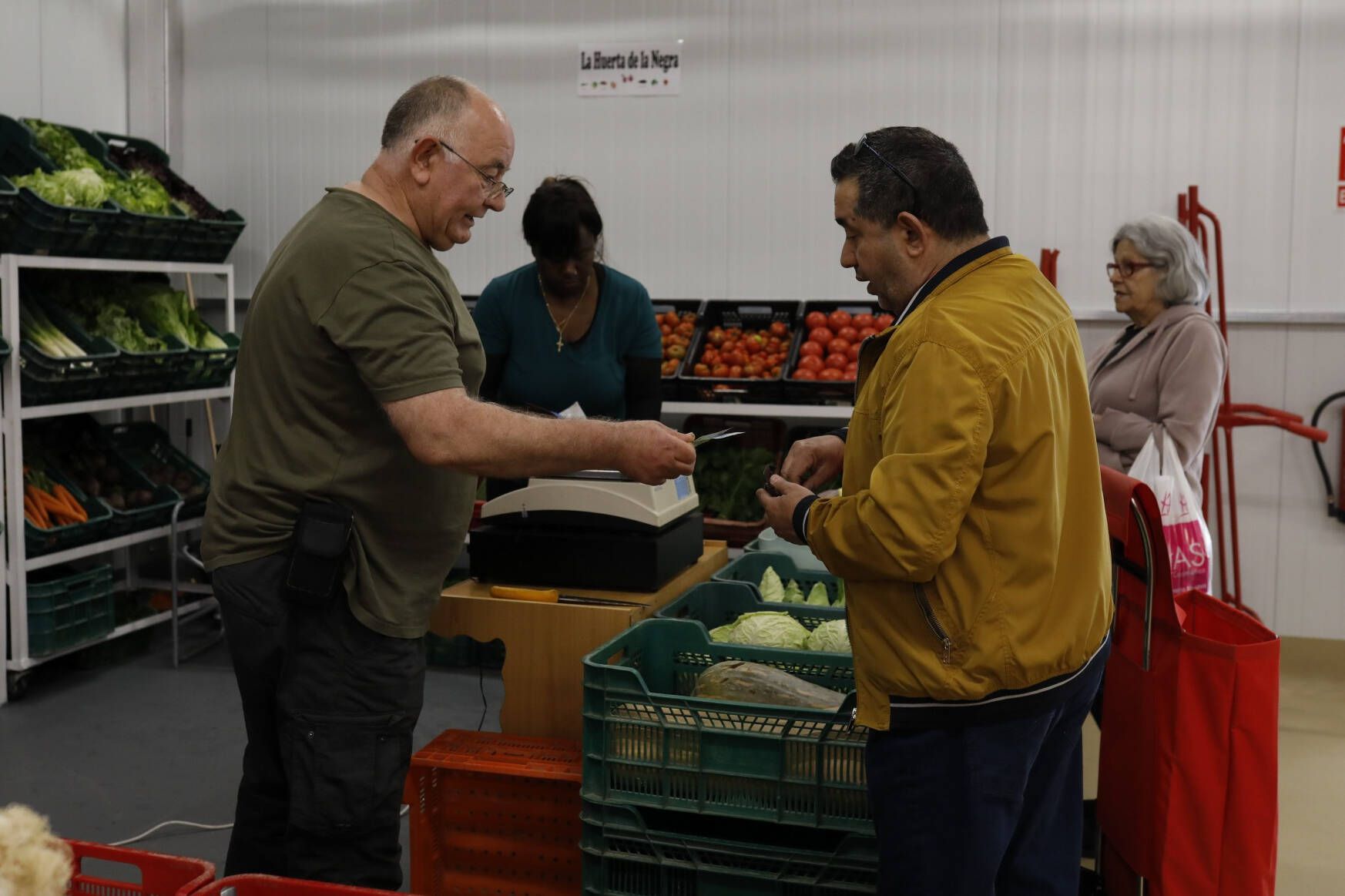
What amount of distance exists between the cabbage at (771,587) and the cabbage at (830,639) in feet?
1.37

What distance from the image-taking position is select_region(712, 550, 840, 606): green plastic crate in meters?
3.50

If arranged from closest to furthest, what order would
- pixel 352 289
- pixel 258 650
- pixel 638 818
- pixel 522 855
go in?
pixel 352 289
pixel 258 650
pixel 638 818
pixel 522 855

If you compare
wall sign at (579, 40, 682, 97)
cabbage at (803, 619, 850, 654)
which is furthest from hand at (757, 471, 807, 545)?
wall sign at (579, 40, 682, 97)

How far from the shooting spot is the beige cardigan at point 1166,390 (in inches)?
155

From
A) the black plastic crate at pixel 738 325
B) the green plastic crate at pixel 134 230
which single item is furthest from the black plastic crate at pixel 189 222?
the black plastic crate at pixel 738 325

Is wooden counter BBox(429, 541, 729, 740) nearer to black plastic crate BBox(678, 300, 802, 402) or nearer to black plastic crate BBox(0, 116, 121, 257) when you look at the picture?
black plastic crate BBox(678, 300, 802, 402)

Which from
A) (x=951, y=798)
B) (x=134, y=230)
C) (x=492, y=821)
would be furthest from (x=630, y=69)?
(x=951, y=798)

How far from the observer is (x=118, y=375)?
521 cm

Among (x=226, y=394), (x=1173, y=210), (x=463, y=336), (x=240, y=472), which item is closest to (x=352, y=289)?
(x=463, y=336)

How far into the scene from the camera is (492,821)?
279 centimetres

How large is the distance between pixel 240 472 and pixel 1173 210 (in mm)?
4804

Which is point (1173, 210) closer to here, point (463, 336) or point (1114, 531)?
point (1114, 531)

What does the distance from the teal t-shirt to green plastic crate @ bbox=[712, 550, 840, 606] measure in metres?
0.82

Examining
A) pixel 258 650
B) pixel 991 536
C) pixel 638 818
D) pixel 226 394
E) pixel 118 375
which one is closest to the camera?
pixel 991 536
